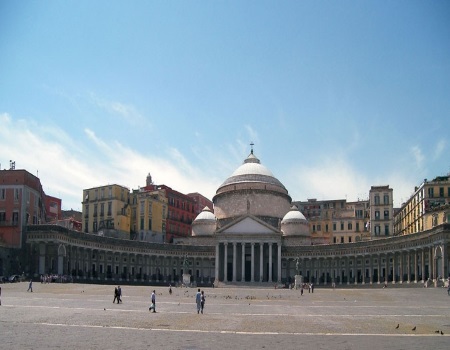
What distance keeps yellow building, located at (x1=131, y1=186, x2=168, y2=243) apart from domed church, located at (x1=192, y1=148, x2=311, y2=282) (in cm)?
764

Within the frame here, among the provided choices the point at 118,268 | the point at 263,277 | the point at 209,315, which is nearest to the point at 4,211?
the point at 118,268

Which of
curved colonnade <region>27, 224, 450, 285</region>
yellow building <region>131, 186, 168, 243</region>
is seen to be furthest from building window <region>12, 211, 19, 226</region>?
yellow building <region>131, 186, 168, 243</region>

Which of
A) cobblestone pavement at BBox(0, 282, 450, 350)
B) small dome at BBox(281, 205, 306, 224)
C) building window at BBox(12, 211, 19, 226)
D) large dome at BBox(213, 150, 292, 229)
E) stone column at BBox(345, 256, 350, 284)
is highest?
large dome at BBox(213, 150, 292, 229)

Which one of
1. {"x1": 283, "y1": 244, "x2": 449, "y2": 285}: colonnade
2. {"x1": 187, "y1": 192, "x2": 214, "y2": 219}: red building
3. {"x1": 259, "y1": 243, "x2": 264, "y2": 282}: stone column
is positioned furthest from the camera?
{"x1": 187, "y1": 192, "x2": 214, "y2": 219}: red building

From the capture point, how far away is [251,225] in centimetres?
11675

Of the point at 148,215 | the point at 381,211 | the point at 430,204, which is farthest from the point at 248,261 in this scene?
the point at 430,204

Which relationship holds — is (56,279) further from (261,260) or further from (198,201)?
(198,201)

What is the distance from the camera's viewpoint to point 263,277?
115 m

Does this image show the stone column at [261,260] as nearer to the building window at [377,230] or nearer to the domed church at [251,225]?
the domed church at [251,225]

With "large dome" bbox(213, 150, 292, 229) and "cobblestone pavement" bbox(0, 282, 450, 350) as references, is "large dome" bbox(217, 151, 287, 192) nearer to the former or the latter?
"large dome" bbox(213, 150, 292, 229)

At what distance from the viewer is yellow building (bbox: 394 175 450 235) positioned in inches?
4003

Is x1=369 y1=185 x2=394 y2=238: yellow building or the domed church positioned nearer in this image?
the domed church

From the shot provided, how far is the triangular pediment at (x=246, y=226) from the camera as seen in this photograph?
116 metres

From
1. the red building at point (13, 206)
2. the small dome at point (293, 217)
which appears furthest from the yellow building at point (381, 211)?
the red building at point (13, 206)
